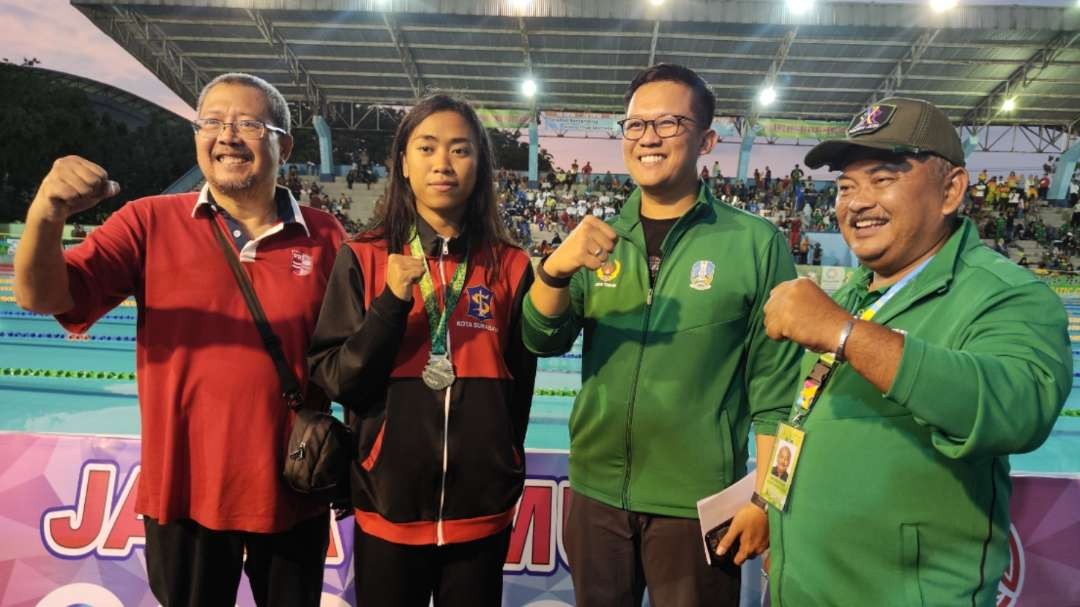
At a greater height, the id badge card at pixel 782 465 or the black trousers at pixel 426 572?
the id badge card at pixel 782 465

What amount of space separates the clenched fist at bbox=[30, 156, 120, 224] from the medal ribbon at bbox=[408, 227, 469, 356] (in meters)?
0.77

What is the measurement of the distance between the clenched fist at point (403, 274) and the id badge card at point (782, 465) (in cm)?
102

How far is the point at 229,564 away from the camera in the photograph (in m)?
1.87

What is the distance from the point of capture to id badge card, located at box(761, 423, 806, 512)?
1517 mm

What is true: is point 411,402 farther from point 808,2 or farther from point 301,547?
point 808,2

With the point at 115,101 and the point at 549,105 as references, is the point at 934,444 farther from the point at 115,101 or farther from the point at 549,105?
the point at 115,101

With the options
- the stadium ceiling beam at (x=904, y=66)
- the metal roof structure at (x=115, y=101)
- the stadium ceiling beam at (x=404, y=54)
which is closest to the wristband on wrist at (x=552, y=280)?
the stadium ceiling beam at (x=404, y=54)

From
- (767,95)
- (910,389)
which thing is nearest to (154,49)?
(767,95)

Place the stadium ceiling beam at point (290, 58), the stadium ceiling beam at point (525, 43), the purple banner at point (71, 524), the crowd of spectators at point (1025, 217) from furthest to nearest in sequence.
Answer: the crowd of spectators at point (1025, 217)
the stadium ceiling beam at point (290, 58)
the stadium ceiling beam at point (525, 43)
the purple banner at point (71, 524)

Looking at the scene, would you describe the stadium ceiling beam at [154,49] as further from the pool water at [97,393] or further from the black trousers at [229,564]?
the black trousers at [229,564]

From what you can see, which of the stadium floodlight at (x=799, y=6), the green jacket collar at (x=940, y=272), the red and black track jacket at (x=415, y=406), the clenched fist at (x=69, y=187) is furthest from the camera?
the stadium floodlight at (x=799, y=6)

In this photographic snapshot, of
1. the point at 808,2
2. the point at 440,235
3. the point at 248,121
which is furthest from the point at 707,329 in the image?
the point at 808,2

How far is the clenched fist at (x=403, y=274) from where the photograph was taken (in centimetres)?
158

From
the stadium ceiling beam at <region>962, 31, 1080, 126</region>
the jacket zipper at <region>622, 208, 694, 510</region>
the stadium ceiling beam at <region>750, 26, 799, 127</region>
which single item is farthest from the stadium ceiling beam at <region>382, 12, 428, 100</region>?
the stadium ceiling beam at <region>962, 31, 1080, 126</region>
